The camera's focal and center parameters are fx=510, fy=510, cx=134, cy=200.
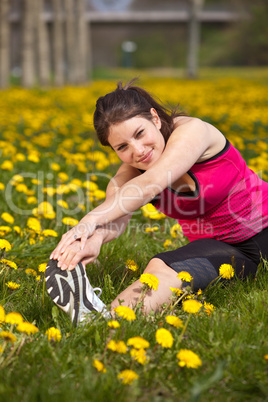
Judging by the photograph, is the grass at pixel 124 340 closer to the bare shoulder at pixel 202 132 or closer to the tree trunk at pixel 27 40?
the bare shoulder at pixel 202 132

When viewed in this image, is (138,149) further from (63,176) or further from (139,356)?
(63,176)

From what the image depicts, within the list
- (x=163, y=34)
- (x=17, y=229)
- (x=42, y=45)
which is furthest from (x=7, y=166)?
(x=163, y=34)

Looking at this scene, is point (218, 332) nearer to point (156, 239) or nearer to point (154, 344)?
point (154, 344)

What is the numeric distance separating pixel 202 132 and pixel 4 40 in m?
12.6

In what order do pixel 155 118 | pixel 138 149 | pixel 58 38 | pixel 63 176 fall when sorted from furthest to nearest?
pixel 58 38 → pixel 63 176 → pixel 155 118 → pixel 138 149

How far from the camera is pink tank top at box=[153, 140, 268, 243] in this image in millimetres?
2367

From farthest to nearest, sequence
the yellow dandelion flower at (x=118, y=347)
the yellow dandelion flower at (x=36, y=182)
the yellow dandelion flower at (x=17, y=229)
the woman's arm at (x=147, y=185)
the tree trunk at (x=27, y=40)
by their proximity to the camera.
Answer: the tree trunk at (x=27, y=40) → the yellow dandelion flower at (x=36, y=182) → the yellow dandelion flower at (x=17, y=229) → the woman's arm at (x=147, y=185) → the yellow dandelion flower at (x=118, y=347)

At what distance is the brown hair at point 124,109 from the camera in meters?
2.23

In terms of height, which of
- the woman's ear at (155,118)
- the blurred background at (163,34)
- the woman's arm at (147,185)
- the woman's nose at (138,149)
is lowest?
the blurred background at (163,34)

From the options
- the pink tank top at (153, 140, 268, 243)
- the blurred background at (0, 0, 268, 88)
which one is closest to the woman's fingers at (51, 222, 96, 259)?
the pink tank top at (153, 140, 268, 243)

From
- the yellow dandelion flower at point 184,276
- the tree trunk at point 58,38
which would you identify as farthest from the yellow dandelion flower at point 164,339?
the tree trunk at point 58,38

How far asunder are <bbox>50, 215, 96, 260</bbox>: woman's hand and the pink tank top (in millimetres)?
517

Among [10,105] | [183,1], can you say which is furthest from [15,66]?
[10,105]

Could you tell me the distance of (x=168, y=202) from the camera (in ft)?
8.23
